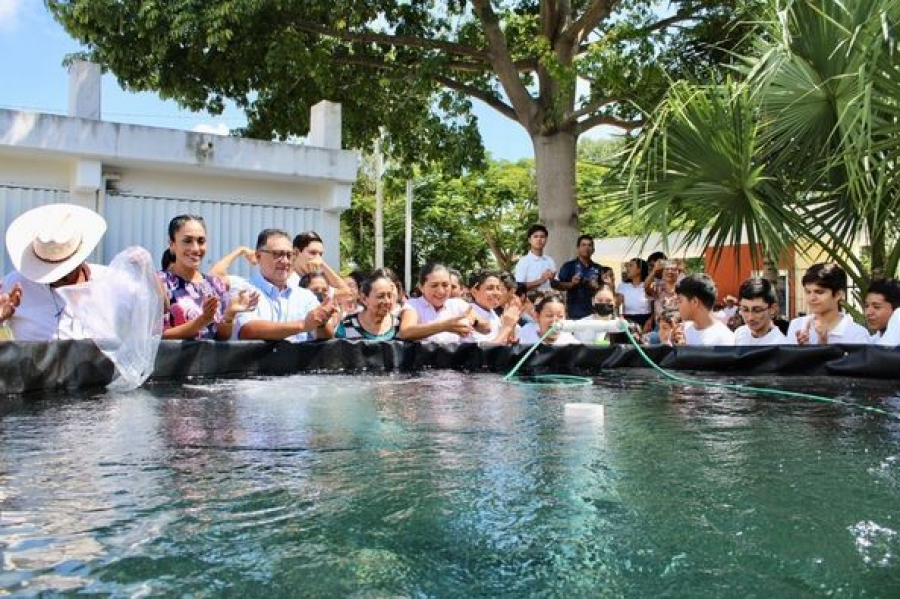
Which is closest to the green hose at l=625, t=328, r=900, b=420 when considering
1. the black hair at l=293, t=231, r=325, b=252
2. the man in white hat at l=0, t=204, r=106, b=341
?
the black hair at l=293, t=231, r=325, b=252

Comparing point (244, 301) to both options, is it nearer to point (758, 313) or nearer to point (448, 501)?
point (448, 501)

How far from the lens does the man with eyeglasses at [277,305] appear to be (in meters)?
5.31

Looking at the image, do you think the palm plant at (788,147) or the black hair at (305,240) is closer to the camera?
the palm plant at (788,147)

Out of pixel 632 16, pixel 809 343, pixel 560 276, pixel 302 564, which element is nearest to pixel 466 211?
pixel 632 16

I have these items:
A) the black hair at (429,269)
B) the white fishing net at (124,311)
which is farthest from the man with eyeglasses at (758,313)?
the white fishing net at (124,311)

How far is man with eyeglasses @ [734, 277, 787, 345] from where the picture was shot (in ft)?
18.1

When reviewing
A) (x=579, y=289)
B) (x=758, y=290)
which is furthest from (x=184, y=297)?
(x=579, y=289)

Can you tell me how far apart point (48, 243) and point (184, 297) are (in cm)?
87

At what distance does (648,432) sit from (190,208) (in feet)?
25.5

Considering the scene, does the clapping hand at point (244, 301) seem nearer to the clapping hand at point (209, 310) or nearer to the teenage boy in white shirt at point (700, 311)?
the clapping hand at point (209, 310)

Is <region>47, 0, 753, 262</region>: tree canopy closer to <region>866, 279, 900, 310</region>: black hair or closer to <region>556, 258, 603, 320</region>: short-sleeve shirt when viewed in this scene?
<region>556, 258, 603, 320</region>: short-sleeve shirt

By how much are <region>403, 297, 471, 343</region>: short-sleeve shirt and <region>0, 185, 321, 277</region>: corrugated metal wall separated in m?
3.96

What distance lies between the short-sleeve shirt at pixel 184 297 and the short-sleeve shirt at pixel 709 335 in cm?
310

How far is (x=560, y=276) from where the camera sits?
865 cm
